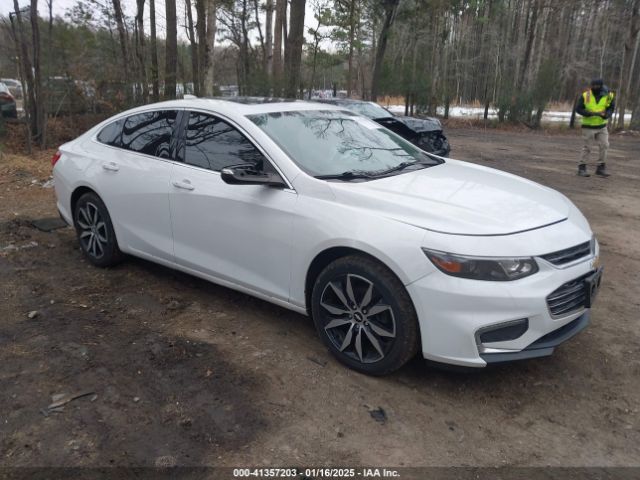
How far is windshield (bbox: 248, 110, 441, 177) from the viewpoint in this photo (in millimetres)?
3551

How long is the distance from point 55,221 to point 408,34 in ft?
105

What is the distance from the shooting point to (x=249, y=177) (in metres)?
3.34

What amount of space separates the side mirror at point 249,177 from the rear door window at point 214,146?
12cm

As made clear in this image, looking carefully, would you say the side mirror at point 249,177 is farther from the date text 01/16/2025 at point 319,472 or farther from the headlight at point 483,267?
the date text 01/16/2025 at point 319,472

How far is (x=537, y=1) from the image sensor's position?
23766mm

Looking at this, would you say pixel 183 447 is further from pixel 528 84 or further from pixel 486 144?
pixel 528 84

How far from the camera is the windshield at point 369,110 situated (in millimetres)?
10445

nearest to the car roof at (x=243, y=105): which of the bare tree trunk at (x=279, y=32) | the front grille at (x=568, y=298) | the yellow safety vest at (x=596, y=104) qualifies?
the front grille at (x=568, y=298)

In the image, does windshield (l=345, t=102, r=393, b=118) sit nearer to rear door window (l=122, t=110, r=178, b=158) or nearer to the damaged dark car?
the damaged dark car

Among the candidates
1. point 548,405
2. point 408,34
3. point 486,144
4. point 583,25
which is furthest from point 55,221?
point 583,25

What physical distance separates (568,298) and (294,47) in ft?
48.8

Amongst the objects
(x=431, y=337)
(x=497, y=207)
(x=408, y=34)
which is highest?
(x=408, y=34)

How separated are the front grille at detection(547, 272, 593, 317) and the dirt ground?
1.82 ft

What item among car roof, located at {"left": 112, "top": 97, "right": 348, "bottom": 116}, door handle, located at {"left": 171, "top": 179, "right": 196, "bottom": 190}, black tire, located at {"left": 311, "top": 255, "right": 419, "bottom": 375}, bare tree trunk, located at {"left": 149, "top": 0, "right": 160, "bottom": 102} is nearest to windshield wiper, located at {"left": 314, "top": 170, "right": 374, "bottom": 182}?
black tire, located at {"left": 311, "top": 255, "right": 419, "bottom": 375}
